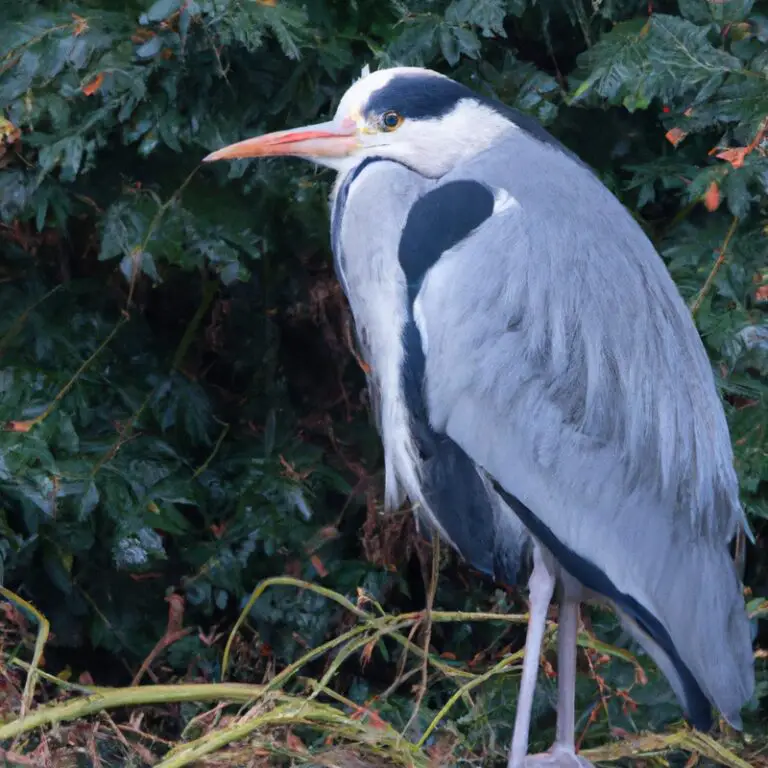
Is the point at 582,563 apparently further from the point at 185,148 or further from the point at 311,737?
the point at 185,148

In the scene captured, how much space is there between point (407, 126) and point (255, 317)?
66 cm

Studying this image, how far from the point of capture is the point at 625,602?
1.74m

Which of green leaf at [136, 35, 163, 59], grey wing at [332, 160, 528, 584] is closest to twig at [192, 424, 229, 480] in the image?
grey wing at [332, 160, 528, 584]

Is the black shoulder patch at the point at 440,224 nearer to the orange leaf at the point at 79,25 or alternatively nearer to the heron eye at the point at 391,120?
the heron eye at the point at 391,120

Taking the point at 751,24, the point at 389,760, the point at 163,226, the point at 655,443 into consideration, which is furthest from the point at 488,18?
the point at 389,760

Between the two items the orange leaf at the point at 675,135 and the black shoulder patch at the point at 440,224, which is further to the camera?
the orange leaf at the point at 675,135

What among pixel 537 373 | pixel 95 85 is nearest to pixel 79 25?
pixel 95 85

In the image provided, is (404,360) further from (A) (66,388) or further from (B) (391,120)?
(A) (66,388)

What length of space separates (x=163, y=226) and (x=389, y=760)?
0.88 meters

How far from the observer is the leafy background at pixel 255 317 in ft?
6.79

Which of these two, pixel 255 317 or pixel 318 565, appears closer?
pixel 318 565

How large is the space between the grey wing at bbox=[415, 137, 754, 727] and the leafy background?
205 millimetres

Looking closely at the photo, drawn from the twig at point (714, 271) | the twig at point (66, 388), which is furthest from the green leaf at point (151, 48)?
the twig at point (714, 271)

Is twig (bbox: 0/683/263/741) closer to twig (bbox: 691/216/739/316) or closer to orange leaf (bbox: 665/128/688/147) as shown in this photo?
twig (bbox: 691/216/739/316)
